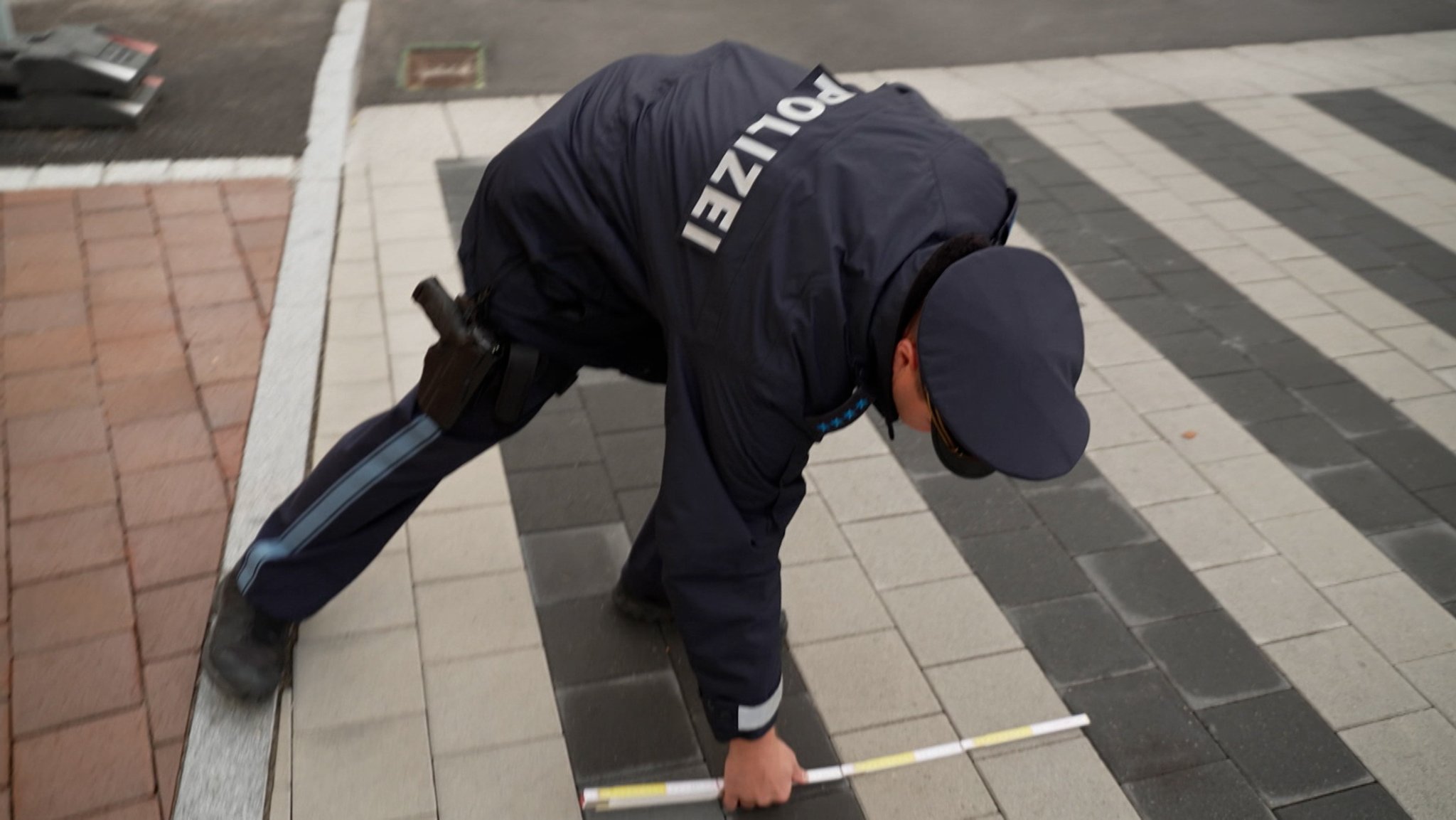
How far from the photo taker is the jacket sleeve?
1.79 m

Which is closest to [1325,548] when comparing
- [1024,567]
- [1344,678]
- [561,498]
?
[1344,678]

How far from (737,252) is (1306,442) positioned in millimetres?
2743

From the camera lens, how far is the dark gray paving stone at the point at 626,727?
2570 mm

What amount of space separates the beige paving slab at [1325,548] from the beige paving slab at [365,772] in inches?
94.5

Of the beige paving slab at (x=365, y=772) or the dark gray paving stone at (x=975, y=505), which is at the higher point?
the beige paving slab at (x=365, y=772)

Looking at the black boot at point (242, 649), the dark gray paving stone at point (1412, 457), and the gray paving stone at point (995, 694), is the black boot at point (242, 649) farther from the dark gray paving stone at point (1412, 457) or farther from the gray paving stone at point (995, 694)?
the dark gray paving stone at point (1412, 457)

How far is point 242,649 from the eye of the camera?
8.39 ft

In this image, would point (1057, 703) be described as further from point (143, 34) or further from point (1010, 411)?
point (143, 34)

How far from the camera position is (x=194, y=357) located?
3.68 meters

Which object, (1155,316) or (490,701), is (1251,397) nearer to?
(1155,316)

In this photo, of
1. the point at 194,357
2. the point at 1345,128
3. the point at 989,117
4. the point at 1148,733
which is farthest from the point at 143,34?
the point at 1345,128

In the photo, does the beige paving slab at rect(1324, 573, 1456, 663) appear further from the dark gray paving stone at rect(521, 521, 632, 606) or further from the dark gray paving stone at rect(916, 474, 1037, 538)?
the dark gray paving stone at rect(521, 521, 632, 606)

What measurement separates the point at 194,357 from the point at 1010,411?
294cm

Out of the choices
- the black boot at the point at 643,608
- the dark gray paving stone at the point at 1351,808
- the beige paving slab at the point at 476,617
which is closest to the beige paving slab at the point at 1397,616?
the dark gray paving stone at the point at 1351,808
